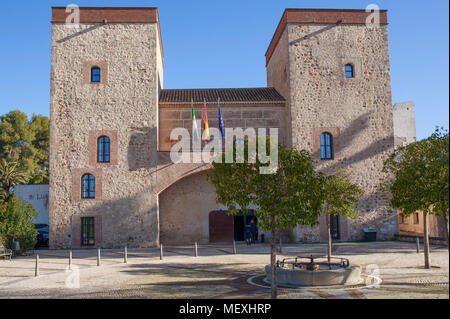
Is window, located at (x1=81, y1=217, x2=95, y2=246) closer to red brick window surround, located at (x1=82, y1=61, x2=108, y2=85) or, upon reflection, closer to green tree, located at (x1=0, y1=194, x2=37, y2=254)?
green tree, located at (x1=0, y1=194, x2=37, y2=254)

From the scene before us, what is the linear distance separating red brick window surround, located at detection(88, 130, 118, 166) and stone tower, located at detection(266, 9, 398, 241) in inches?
393

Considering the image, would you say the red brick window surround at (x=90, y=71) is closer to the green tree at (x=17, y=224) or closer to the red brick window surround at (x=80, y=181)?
the red brick window surround at (x=80, y=181)

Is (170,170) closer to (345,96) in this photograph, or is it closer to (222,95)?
(222,95)

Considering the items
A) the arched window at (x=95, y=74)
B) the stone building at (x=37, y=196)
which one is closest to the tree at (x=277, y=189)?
the arched window at (x=95, y=74)

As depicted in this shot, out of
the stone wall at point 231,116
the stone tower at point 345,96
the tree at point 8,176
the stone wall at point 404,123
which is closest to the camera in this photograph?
the stone tower at point 345,96

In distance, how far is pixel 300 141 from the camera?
75.6ft

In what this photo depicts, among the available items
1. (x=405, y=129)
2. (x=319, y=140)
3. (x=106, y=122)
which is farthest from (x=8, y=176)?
(x=405, y=129)

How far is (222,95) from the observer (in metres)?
25.4

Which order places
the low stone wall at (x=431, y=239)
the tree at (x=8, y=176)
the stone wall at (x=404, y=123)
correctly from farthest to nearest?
the stone wall at (x=404, y=123) → the tree at (x=8, y=176) → the low stone wall at (x=431, y=239)

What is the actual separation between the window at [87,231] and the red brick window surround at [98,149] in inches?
123

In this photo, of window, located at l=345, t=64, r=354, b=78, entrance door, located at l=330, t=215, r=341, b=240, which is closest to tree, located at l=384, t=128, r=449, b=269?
entrance door, located at l=330, t=215, r=341, b=240

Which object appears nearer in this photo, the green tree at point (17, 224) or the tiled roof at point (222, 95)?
the green tree at point (17, 224)

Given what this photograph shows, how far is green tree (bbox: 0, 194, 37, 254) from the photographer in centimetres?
1920

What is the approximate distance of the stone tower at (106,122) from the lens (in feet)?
72.3
